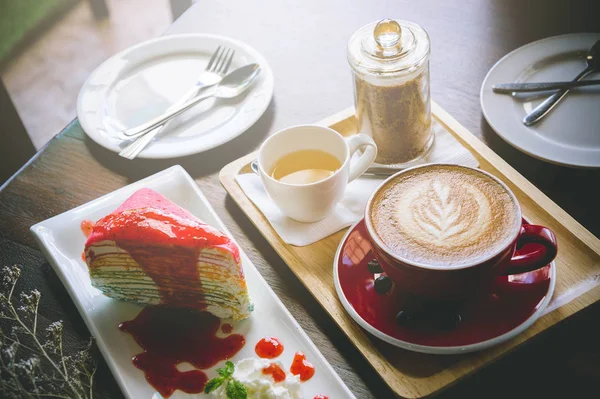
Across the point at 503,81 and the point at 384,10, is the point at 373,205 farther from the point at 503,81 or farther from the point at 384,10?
the point at 384,10

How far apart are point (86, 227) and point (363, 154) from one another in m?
0.61

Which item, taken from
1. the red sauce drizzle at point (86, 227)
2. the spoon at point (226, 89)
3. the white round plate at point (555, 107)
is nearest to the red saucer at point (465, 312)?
the white round plate at point (555, 107)

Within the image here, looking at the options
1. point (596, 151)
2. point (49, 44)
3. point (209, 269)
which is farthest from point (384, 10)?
point (49, 44)

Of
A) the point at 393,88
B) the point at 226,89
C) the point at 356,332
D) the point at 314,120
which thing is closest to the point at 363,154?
the point at 393,88

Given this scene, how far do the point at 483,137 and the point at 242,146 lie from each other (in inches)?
22.8

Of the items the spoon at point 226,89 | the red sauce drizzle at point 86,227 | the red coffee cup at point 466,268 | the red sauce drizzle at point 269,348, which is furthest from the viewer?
the spoon at point 226,89

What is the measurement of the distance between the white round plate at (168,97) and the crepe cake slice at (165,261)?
1.13 feet

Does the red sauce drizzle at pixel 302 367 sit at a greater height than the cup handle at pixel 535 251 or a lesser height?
lesser

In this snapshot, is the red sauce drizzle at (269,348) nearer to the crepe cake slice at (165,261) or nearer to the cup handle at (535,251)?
the crepe cake slice at (165,261)

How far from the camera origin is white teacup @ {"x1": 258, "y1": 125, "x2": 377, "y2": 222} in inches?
46.3

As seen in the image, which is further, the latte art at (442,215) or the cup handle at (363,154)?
the cup handle at (363,154)

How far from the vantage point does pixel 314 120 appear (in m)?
1.53

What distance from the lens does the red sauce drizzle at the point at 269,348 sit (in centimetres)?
103

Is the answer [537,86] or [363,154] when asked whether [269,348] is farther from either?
[537,86]
